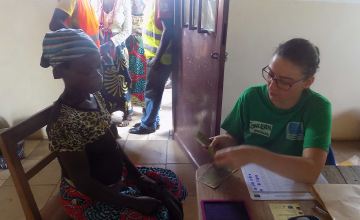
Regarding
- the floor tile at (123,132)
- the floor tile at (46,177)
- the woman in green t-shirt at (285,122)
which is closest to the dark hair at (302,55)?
the woman in green t-shirt at (285,122)

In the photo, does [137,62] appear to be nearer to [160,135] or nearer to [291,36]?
[160,135]

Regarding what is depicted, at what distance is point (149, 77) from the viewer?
245cm

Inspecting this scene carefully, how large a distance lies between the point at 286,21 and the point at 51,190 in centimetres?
234

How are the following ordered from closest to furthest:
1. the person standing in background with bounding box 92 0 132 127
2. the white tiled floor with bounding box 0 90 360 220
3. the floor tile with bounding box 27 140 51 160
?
the white tiled floor with bounding box 0 90 360 220 < the floor tile with bounding box 27 140 51 160 < the person standing in background with bounding box 92 0 132 127

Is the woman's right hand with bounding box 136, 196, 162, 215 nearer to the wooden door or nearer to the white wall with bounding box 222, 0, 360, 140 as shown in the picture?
the wooden door

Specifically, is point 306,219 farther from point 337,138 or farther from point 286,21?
point 337,138

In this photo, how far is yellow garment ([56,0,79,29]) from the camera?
1.83 meters

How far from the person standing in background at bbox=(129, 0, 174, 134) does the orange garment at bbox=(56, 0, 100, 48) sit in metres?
0.54

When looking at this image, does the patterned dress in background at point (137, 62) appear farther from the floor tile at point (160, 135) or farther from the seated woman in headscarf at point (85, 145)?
the seated woman in headscarf at point (85, 145)

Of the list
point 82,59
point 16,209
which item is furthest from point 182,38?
point 16,209

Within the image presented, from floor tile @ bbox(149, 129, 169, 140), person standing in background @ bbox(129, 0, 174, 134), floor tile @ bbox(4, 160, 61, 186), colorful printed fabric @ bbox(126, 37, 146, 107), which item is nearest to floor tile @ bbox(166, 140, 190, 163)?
floor tile @ bbox(149, 129, 169, 140)

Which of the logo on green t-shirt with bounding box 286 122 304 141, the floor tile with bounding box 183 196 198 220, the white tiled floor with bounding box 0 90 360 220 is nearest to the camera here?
the logo on green t-shirt with bounding box 286 122 304 141

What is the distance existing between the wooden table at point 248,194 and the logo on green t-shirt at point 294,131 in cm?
16

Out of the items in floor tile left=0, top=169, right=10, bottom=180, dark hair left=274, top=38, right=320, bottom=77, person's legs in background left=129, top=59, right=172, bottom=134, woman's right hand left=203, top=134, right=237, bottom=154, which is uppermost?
dark hair left=274, top=38, right=320, bottom=77
